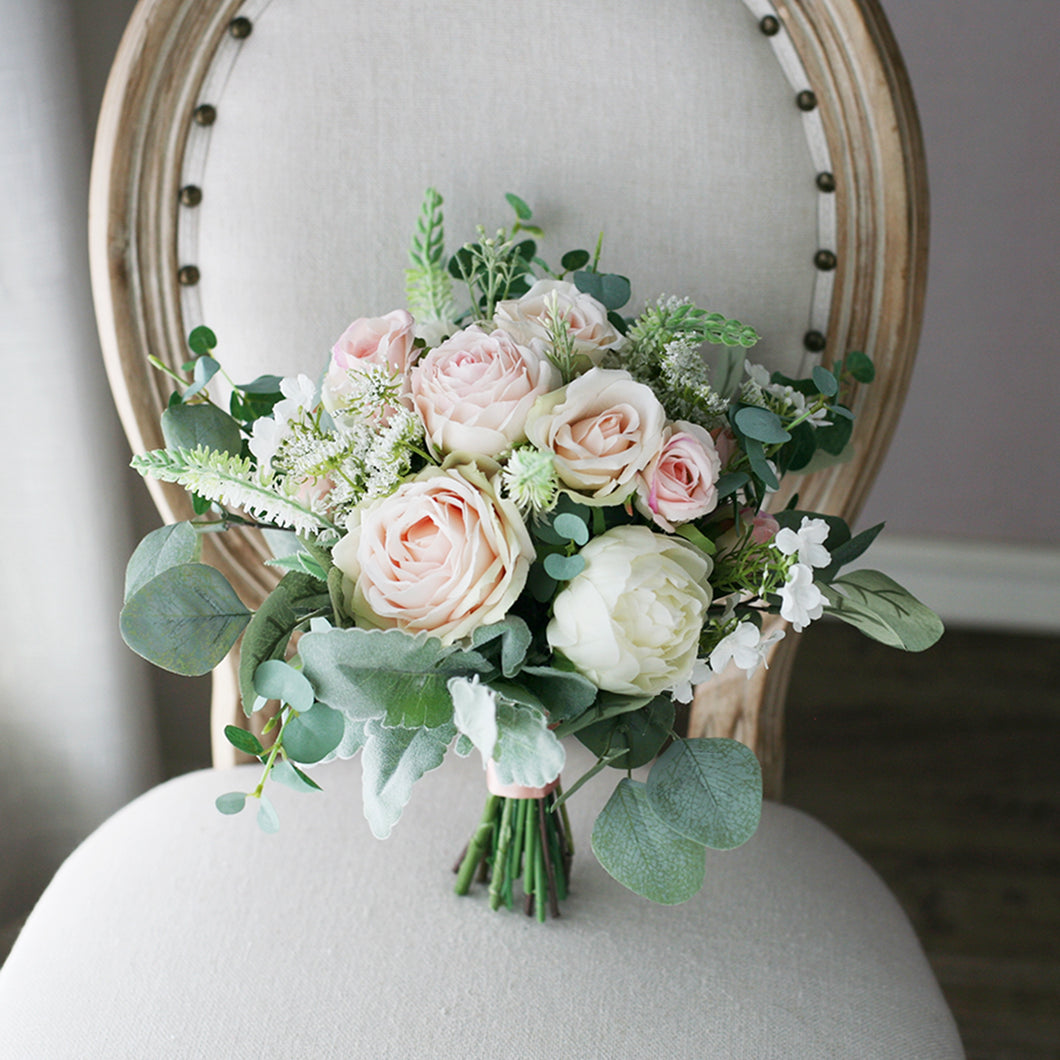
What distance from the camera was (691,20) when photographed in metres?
0.63

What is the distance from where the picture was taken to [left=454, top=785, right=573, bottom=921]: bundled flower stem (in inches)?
25.1

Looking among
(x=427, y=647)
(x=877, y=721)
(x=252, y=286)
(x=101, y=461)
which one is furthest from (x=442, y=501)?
(x=877, y=721)

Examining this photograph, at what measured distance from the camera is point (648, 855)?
1.69 feet

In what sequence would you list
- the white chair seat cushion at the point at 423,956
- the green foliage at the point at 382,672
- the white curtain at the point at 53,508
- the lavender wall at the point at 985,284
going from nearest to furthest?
the green foliage at the point at 382,672 → the white chair seat cushion at the point at 423,956 → the white curtain at the point at 53,508 → the lavender wall at the point at 985,284

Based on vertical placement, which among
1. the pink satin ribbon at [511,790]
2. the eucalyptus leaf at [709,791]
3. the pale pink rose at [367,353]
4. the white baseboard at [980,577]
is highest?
the pale pink rose at [367,353]

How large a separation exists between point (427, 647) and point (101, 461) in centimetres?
64

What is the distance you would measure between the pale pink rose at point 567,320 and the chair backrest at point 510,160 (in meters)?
0.15

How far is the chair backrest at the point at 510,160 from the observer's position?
637mm

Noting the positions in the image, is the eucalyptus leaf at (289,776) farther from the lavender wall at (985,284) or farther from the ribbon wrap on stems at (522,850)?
the lavender wall at (985,284)

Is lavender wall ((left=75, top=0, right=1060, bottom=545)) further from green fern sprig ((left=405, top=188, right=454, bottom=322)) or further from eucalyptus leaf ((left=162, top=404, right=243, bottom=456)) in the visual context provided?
eucalyptus leaf ((left=162, top=404, right=243, bottom=456))

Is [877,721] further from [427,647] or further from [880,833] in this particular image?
[427,647]

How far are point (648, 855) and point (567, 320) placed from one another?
264 millimetres

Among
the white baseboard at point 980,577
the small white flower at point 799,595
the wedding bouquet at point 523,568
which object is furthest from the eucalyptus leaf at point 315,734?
the white baseboard at point 980,577

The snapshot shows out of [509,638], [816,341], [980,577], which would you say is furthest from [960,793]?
[509,638]
